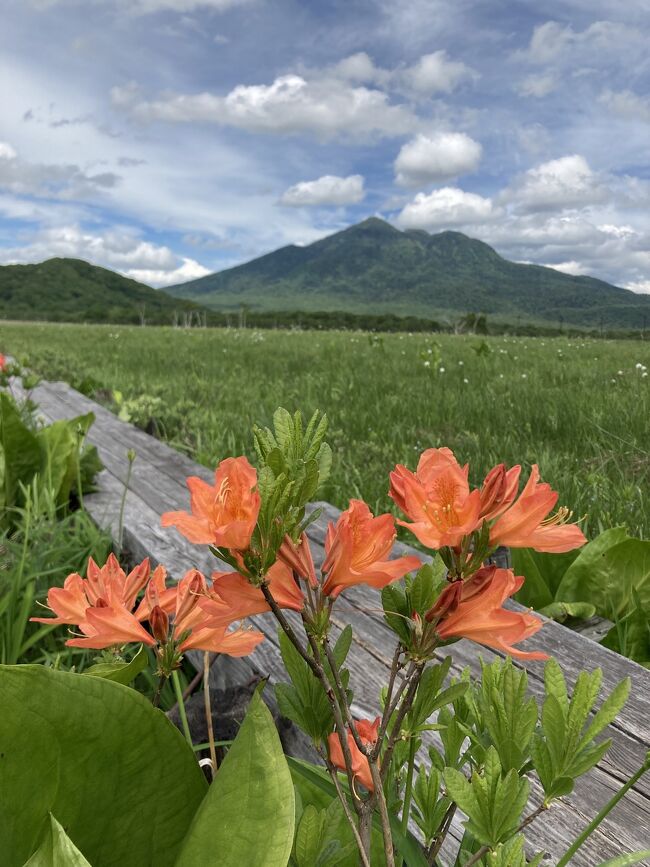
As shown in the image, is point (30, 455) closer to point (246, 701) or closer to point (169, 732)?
point (246, 701)

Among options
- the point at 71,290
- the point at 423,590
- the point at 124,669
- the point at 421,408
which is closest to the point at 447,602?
the point at 423,590

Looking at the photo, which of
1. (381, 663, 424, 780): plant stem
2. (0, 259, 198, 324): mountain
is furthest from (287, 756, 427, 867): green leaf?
(0, 259, 198, 324): mountain

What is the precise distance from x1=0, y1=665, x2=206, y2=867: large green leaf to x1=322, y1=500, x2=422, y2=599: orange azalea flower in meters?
0.26

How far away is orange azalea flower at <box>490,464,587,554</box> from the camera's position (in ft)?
1.93

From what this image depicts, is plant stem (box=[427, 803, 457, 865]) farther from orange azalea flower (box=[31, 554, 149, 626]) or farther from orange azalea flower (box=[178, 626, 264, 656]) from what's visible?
orange azalea flower (box=[31, 554, 149, 626])

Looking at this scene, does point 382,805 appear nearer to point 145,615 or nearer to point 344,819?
point 344,819

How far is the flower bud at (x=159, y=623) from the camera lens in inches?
29.6

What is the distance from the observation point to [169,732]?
707 millimetres

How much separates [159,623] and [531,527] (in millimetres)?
436

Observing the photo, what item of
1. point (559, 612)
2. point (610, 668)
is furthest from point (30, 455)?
point (610, 668)

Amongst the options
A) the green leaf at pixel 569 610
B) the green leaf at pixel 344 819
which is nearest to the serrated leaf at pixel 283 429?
the green leaf at pixel 344 819

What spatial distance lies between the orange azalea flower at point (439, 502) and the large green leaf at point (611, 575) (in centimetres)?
147

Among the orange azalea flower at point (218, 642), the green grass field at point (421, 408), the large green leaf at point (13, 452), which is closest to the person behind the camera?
the orange azalea flower at point (218, 642)

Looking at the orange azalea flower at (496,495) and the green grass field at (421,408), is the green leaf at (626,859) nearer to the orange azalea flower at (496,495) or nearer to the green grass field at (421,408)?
the orange azalea flower at (496,495)
